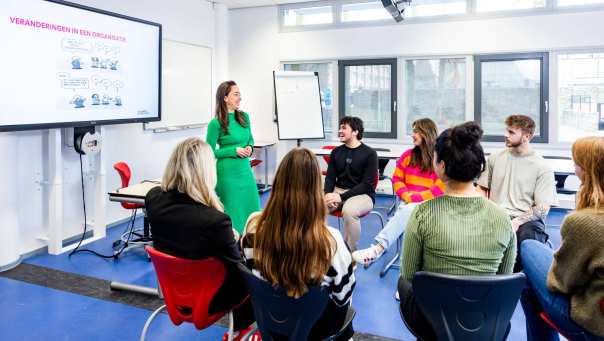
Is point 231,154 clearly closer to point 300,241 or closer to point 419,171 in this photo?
point 419,171

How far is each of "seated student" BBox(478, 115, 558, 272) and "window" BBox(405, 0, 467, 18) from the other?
11.2 ft

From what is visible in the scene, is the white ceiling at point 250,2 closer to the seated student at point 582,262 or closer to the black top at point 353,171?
the black top at point 353,171

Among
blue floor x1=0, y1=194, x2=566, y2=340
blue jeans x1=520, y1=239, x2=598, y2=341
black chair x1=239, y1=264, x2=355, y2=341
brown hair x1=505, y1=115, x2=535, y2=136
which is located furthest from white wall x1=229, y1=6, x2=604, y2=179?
black chair x1=239, y1=264, x2=355, y2=341

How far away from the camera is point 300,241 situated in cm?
159

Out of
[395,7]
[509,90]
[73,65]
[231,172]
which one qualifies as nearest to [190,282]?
[231,172]

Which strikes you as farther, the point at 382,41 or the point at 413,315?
the point at 382,41

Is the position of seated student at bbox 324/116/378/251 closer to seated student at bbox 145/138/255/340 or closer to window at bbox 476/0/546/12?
seated student at bbox 145/138/255/340

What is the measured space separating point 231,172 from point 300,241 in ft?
7.05

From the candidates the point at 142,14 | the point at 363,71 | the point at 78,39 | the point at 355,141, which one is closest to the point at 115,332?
the point at 355,141

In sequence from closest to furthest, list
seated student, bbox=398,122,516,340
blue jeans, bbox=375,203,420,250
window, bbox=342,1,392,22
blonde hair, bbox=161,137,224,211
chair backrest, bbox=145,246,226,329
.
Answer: seated student, bbox=398,122,516,340, chair backrest, bbox=145,246,226,329, blonde hair, bbox=161,137,224,211, blue jeans, bbox=375,203,420,250, window, bbox=342,1,392,22

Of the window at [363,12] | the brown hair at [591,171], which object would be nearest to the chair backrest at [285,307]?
the brown hair at [591,171]

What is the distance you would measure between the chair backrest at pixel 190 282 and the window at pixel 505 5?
5.20m

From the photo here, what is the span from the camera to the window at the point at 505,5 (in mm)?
5492

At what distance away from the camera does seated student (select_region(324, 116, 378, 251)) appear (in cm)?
344
